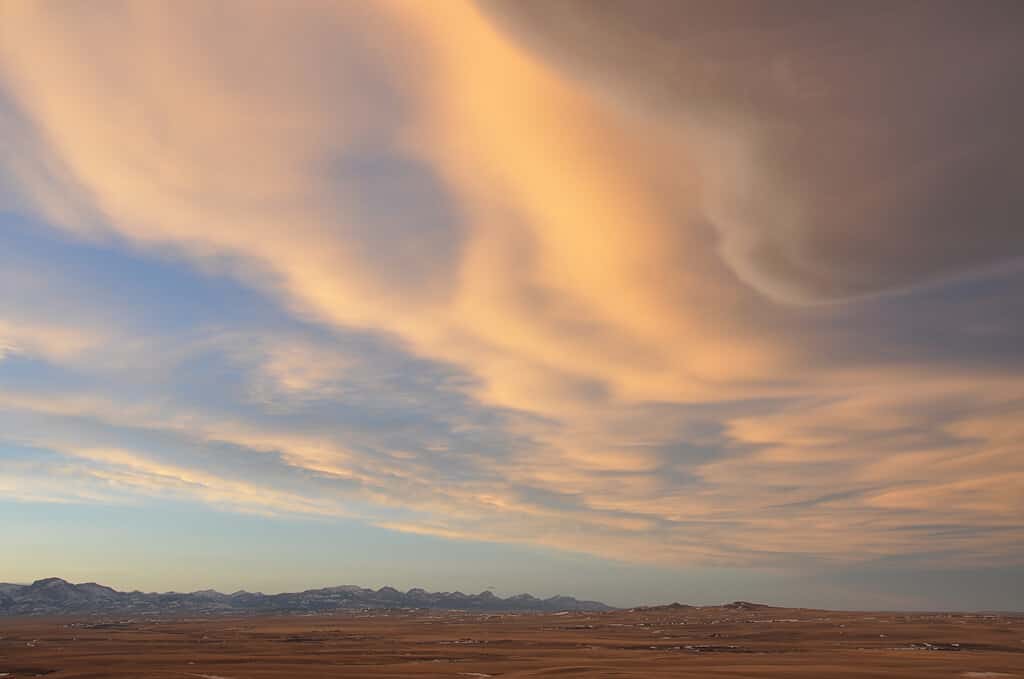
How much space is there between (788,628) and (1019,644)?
6028 centimetres

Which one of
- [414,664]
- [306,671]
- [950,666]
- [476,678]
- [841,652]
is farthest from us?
[841,652]

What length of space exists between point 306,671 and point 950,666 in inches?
3484

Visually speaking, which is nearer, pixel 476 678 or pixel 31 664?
pixel 476 678

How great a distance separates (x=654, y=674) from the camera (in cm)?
7500

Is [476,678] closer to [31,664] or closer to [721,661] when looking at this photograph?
[721,661]

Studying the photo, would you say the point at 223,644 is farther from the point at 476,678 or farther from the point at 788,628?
the point at 788,628

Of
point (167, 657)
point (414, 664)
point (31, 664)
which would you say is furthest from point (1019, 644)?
point (31, 664)

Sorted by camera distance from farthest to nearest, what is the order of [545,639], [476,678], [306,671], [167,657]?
[545,639] → [167,657] → [306,671] → [476,678]

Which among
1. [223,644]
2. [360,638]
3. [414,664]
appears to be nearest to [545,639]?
[360,638]

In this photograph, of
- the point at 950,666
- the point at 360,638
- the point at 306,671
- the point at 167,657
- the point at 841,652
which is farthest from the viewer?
the point at 360,638

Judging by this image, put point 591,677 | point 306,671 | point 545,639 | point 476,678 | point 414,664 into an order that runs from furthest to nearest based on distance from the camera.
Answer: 1. point 545,639
2. point 414,664
3. point 306,671
4. point 476,678
5. point 591,677

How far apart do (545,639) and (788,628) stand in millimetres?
73216

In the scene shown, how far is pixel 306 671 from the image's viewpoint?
94.2 meters

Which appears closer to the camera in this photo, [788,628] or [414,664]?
[414,664]
